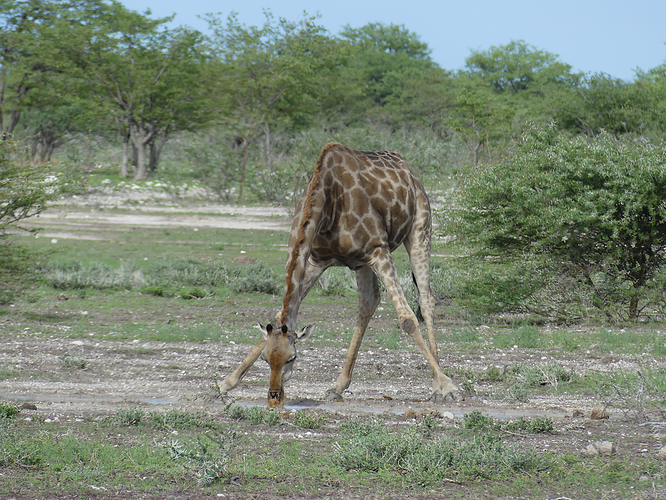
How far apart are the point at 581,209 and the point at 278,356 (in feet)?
23.5

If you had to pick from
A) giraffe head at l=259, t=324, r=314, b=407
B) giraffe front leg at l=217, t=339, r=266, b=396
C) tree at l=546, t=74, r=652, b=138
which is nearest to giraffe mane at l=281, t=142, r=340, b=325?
giraffe head at l=259, t=324, r=314, b=407

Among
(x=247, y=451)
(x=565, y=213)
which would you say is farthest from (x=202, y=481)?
(x=565, y=213)

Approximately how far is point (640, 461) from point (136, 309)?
32.0ft

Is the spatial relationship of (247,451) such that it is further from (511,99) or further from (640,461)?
(511,99)

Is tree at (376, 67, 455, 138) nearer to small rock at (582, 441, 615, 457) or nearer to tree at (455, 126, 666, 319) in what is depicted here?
tree at (455, 126, 666, 319)

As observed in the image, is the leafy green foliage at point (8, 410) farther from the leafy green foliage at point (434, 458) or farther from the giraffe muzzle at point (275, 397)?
the leafy green foliage at point (434, 458)

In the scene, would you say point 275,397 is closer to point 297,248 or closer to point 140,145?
point 297,248

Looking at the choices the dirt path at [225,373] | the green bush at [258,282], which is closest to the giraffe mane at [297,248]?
the dirt path at [225,373]

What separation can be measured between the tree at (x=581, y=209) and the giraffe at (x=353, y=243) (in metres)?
3.93

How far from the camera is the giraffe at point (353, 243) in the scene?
653cm

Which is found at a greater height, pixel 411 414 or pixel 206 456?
pixel 206 456

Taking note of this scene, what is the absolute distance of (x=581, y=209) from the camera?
11.6 metres

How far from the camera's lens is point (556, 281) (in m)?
12.2

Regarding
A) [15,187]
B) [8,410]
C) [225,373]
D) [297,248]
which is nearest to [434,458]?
[297,248]
